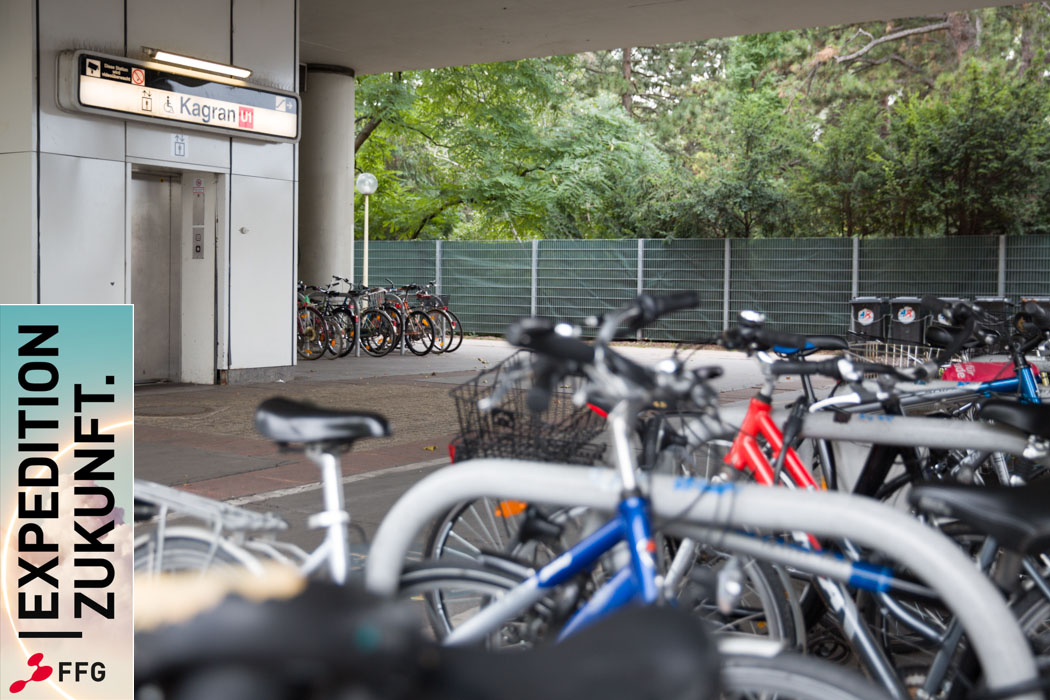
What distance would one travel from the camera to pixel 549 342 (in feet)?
6.82

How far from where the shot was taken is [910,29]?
26.8 m

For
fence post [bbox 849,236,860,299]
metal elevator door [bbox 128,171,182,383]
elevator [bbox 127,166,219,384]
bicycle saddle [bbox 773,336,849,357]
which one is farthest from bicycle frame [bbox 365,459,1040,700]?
fence post [bbox 849,236,860,299]

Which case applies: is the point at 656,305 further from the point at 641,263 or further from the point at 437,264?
the point at 437,264

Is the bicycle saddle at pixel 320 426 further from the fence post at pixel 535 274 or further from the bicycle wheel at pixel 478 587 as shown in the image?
the fence post at pixel 535 274

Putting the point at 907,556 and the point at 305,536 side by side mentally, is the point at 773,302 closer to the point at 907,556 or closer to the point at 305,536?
the point at 305,536

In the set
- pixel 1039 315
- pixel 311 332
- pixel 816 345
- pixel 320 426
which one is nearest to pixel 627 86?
pixel 311 332

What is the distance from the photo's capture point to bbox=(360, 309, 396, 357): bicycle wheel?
53.6 feet

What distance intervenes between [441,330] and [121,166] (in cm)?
742

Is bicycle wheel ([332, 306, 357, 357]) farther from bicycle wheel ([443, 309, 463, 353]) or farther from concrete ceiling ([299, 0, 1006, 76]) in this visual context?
concrete ceiling ([299, 0, 1006, 76])

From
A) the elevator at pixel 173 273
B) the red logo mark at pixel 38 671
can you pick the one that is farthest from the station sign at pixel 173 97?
the red logo mark at pixel 38 671

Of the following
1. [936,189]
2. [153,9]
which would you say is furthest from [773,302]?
[153,9]

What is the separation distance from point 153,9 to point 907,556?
32.4ft

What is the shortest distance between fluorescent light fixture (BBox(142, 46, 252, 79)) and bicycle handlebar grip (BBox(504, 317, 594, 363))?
8.93m

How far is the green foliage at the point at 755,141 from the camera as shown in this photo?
18938 mm
